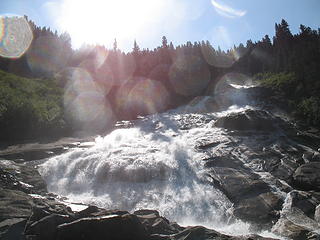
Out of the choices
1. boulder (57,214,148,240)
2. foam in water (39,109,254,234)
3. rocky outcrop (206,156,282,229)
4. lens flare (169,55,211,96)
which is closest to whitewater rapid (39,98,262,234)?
foam in water (39,109,254,234)

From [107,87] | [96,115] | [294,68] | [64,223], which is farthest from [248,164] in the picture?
[107,87]

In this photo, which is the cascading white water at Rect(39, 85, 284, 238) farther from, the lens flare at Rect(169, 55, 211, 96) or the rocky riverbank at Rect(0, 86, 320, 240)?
the lens flare at Rect(169, 55, 211, 96)

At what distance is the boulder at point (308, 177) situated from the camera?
63.3ft

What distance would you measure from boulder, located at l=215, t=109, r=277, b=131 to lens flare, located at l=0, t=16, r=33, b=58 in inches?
2454

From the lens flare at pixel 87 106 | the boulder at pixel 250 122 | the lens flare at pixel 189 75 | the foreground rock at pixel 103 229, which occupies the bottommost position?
the foreground rock at pixel 103 229

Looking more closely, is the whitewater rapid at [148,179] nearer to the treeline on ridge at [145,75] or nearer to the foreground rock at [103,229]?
the foreground rock at [103,229]

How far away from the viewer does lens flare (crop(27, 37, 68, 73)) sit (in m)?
85.1

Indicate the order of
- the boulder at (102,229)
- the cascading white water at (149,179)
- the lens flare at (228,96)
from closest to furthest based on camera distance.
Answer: the boulder at (102,229)
the cascading white water at (149,179)
the lens flare at (228,96)

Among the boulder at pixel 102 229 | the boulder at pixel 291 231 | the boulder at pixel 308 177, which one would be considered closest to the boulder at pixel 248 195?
the boulder at pixel 291 231

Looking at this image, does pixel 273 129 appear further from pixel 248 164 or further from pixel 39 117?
pixel 39 117

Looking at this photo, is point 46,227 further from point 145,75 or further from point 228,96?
point 145,75

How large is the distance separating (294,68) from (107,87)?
35030mm

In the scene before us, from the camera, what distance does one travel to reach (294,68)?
55.0 m

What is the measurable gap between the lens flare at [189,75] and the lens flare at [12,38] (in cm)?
4014
